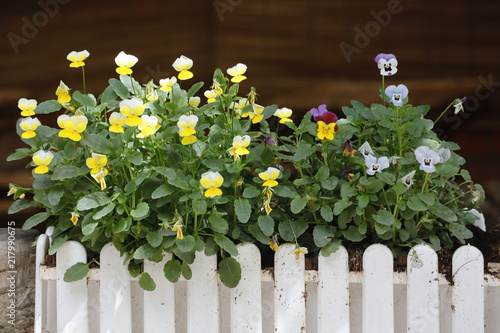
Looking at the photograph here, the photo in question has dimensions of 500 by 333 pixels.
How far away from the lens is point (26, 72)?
2.52 meters

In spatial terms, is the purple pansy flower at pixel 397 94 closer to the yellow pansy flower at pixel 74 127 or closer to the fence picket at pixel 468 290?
the fence picket at pixel 468 290

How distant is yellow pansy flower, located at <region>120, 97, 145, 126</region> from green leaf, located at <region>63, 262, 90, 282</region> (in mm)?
455

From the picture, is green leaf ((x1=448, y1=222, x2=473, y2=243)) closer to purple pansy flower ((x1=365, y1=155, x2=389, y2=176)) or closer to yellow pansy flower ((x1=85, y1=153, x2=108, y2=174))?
purple pansy flower ((x1=365, y1=155, x2=389, y2=176))

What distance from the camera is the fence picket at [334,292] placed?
1.56m

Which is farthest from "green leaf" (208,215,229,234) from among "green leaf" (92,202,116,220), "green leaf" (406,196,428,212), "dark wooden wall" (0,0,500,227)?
"dark wooden wall" (0,0,500,227)

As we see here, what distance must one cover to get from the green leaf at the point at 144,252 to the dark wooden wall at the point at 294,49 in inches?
47.3

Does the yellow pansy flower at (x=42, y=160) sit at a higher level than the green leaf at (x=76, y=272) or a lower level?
higher

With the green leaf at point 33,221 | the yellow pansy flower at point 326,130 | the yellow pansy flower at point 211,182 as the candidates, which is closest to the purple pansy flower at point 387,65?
the yellow pansy flower at point 326,130

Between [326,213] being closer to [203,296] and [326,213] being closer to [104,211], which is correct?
[203,296]

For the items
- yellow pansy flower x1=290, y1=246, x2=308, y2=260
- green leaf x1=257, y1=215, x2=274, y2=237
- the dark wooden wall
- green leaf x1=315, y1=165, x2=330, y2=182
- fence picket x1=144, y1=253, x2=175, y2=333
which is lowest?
fence picket x1=144, y1=253, x2=175, y2=333

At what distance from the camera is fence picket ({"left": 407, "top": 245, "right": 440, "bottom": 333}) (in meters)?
1.54

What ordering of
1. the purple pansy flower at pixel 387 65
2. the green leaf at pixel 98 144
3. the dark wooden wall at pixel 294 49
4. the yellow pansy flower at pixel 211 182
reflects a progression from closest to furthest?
the yellow pansy flower at pixel 211 182 < the green leaf at pixel 98 144 < the purple pansy flower at pixel 387 65 < the dark wooden wall at pixel 294 49

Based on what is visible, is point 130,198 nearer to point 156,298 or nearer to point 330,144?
point 156,298

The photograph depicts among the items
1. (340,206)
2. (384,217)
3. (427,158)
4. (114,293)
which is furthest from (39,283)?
(427,158)
